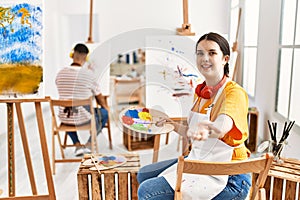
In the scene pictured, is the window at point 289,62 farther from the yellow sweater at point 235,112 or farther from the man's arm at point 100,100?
the man's arm at point 100,100

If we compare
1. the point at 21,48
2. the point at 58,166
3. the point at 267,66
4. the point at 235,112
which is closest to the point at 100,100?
the point at 58,166

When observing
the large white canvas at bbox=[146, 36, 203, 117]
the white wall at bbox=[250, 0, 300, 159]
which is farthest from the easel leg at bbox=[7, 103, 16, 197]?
the white wall at bbox=[250, 0, 300, 159]

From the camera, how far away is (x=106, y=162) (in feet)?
6.86

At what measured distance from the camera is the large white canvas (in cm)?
251

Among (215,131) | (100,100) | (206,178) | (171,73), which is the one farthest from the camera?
(100,100)

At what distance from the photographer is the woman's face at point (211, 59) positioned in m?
1.58

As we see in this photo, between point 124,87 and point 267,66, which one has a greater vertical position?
point 267,66

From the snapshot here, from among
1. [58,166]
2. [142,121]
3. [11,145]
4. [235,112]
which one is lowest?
[58,166]

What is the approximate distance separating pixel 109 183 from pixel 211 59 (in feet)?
3.07

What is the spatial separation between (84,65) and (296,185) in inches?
95.1

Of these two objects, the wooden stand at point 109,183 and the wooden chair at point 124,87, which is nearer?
the wooden stand at point 109,183

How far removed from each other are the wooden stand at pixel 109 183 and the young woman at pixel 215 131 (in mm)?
394

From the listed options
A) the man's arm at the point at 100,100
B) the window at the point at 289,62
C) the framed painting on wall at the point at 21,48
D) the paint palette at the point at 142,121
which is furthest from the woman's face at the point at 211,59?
the man's arm at the point at 100,100

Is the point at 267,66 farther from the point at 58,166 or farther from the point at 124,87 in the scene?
the point at 124,87
